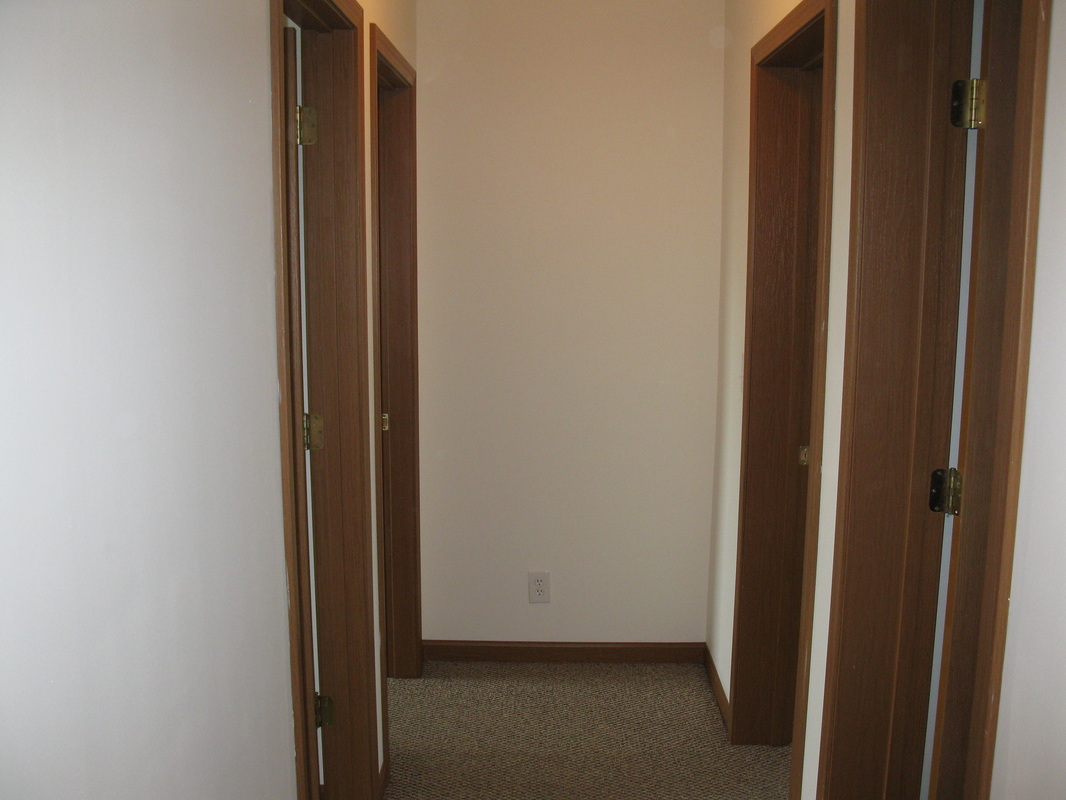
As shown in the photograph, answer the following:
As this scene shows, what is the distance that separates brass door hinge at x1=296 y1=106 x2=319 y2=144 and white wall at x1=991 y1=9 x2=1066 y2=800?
1.52 meters

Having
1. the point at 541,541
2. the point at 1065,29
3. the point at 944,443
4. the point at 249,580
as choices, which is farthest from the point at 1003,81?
the point at 541,541

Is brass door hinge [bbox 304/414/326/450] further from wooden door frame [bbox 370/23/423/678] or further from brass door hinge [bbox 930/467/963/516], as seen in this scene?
brass door hinge [bbox 930/467/963/516]

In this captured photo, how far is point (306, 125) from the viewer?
204 cm

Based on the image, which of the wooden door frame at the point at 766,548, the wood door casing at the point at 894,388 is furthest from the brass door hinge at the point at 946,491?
the wooden door frame at the point at 766,548

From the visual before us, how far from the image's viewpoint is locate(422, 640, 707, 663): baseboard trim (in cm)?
327

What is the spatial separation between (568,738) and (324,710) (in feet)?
2.85

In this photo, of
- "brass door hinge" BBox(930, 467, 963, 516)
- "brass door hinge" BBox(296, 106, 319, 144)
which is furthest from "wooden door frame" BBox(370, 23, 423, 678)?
"brass door hinge" BBox(930, 467, 963, 516)

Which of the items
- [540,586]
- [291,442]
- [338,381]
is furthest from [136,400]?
[540,586]

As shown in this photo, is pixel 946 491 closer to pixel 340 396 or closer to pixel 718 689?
pixel 340 396

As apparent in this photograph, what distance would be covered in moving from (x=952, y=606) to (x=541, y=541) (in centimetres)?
180

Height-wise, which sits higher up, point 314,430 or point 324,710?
point 314,430

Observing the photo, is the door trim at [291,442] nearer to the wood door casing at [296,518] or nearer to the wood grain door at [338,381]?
the wood door casing at [296,518]

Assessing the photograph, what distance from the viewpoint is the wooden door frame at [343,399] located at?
1574 mm

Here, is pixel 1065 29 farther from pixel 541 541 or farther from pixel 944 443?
pixel 541 541
